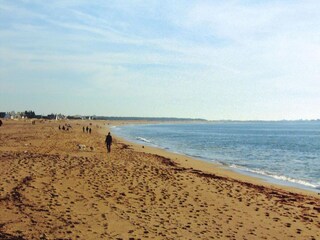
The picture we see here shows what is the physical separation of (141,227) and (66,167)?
38.1ft

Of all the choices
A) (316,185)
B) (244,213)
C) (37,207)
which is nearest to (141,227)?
(37,207)

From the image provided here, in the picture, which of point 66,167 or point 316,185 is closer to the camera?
point 66,167

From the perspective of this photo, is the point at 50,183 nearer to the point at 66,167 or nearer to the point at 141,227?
the point at 66,167

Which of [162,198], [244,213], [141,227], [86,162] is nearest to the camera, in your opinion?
[141,227]

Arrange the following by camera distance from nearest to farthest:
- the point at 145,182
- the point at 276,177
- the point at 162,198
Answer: the point at 162,198
the point at 145,182
the point at 276,177

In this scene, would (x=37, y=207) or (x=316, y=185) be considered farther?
(x=316, y=185)

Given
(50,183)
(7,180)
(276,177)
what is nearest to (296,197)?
(276,177)

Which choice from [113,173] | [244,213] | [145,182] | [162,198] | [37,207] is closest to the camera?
[37,207]

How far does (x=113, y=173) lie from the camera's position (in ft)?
68.6

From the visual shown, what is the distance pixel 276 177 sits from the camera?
2920cm

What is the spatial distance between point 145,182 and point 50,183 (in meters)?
4.98

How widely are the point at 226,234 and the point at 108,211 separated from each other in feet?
14.2

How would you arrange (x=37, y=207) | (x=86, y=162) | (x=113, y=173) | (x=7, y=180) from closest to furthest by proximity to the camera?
(x=37, y=207) < (x=7, y=180) < (x=113, y=173) < (x=86, y=162)

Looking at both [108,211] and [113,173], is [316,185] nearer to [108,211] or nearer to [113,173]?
[113,173]
